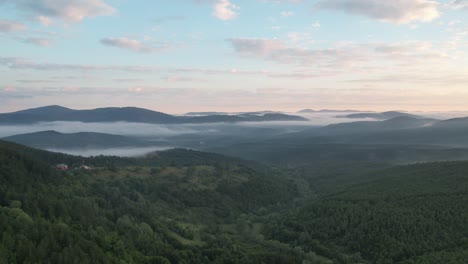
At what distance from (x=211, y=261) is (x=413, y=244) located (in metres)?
57.0

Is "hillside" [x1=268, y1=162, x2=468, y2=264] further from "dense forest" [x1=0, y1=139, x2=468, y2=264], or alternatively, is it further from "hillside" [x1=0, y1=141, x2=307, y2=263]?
"hillside" [x1=0, y1=141, x2=307, y2=263]

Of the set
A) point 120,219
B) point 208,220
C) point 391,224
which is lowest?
point 208,220

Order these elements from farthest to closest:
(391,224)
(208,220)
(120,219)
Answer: (208,220) < (391,224) < (120,219)

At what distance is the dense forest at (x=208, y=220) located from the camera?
249 ft

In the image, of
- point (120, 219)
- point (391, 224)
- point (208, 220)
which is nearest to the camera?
point (120, 219)

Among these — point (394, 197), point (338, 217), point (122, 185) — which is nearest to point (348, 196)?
point (394, 197)

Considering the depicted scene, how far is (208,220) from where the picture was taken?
152 metres

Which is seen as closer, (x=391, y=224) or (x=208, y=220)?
(x=391, y=224)

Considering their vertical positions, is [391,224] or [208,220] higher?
[391,224]

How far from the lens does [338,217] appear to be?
139875mm

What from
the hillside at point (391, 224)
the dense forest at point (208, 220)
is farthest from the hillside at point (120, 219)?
the hillside at point (391, 224)

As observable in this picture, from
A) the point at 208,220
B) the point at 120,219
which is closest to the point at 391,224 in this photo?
the point at 208,220

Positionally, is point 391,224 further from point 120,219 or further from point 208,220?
point 120,219

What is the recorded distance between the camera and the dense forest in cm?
7594
